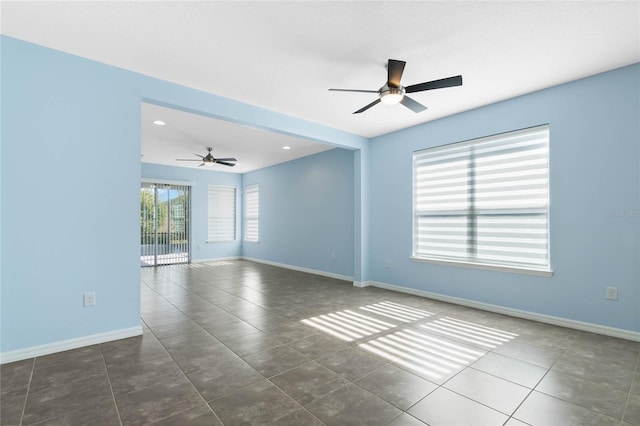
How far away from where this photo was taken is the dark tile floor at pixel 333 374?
1.85 m

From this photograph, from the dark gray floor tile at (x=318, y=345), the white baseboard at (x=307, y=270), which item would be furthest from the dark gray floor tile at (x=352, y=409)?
the white baseboard at (x=307, y=270)

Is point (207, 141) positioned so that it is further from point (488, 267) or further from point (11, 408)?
point (488, 267)

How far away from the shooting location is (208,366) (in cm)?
247

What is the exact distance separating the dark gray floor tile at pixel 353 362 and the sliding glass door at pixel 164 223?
22.9 feet

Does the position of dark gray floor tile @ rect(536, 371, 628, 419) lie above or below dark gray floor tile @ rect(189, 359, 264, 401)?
above

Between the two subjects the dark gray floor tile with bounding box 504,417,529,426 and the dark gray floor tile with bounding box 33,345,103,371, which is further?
the dark gray floor tile with bounding box 33,345,103,371

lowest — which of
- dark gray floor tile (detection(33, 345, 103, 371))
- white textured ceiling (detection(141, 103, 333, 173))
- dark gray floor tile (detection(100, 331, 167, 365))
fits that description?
dark gray floor tile (detection(100, 331, 167, 365))

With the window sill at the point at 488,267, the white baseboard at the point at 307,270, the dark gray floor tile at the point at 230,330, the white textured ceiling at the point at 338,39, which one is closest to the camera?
the white textured ceiling at the point at 338,39

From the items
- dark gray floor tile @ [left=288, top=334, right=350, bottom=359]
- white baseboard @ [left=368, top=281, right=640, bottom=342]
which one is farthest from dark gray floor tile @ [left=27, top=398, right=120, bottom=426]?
white baseboard @ [left=368, top=281, right=640, bottom=342]

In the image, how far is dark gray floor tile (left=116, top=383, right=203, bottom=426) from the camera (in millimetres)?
1819

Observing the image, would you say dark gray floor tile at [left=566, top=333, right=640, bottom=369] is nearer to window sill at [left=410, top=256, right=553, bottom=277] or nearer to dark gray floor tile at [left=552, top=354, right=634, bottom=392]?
dark gray floor tile at [left=552, top=354, right=634, bottom=392]

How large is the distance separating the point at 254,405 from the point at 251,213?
304 inches

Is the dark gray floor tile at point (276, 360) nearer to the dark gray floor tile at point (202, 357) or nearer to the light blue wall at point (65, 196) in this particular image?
the dark gray floor tile at point (202, 357)

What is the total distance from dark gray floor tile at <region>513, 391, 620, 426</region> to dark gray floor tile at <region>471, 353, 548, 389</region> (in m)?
0.20
